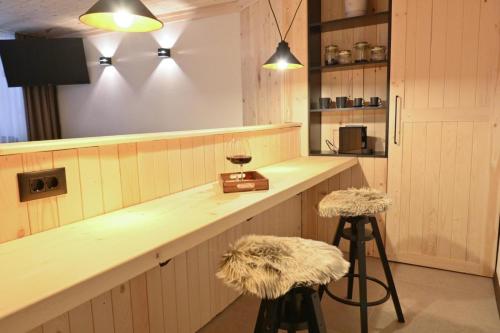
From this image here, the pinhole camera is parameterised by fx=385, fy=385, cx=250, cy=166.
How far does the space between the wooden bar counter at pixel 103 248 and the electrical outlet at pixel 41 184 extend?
0.42ft

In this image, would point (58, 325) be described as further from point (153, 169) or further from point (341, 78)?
point (341, 78)

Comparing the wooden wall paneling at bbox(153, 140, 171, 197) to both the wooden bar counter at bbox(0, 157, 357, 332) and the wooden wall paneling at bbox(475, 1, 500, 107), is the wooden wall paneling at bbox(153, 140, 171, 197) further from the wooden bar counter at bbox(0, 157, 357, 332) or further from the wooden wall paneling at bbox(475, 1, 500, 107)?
the wooden wall paneling at bbox(475, 1, 500, 107)

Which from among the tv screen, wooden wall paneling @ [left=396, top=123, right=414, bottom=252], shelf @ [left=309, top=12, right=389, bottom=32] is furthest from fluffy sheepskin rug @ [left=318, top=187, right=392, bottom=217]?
the tv screen

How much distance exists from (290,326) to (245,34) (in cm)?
311

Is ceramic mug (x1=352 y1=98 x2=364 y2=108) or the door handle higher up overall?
ceramic mug (x1=352 y1=98 x2=364 y2=108)

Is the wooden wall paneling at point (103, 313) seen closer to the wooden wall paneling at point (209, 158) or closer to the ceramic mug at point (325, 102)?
the wooden wall paneling at point (209, 158)

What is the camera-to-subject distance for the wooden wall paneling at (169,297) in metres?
1.90

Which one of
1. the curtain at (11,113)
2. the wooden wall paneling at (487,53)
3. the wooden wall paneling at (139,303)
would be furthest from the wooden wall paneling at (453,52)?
the curtain at (11,113)

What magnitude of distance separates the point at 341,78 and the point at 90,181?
8.03ft

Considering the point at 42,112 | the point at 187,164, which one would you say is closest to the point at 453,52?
the point at 187,164

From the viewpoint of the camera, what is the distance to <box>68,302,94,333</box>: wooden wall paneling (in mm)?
1468

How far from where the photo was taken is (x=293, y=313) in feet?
4.48

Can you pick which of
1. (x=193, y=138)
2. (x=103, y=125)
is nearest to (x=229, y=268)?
(x=193, y=138)

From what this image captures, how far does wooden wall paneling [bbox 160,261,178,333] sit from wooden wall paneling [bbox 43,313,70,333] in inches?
20.4
